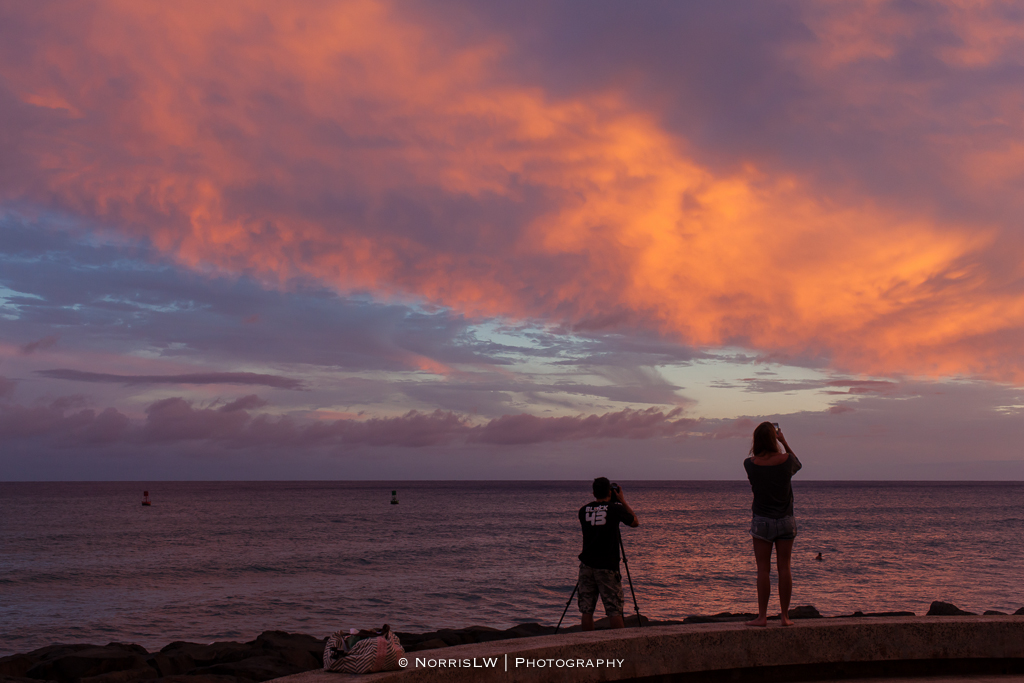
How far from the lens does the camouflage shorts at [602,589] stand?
23.7ft

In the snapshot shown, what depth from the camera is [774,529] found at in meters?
5.93

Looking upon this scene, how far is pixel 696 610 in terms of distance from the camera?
2052cm

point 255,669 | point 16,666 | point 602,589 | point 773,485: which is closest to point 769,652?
point 773,485

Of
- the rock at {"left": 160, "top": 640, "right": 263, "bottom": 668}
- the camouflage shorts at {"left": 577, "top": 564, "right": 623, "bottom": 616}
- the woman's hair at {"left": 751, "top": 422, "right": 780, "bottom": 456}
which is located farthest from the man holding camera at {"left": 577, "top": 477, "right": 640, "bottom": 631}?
the rock at {"left": 160, "top": 640, "right": 263, "bottom": 668}

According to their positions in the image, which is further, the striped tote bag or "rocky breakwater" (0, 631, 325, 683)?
"rocky breakwater" (0, 631, 325, 683)

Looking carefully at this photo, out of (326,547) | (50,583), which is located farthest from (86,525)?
(50,583)

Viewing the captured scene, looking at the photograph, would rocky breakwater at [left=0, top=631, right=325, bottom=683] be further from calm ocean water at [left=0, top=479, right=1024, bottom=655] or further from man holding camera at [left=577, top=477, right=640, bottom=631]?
calm ocean water at [left=0, top=479, right=1024, bottom=655]

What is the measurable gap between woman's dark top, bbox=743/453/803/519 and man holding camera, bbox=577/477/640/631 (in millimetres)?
1551

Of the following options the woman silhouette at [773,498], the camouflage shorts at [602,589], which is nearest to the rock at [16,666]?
the camouflage shorts at [602,589]

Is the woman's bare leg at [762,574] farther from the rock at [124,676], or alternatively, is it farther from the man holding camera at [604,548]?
the rock at [124,676]

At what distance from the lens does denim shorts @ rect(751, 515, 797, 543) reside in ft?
19.4

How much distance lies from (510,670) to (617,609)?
2469mm

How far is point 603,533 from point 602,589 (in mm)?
565

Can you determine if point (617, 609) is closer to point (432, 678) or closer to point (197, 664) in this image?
point (432, 678)
